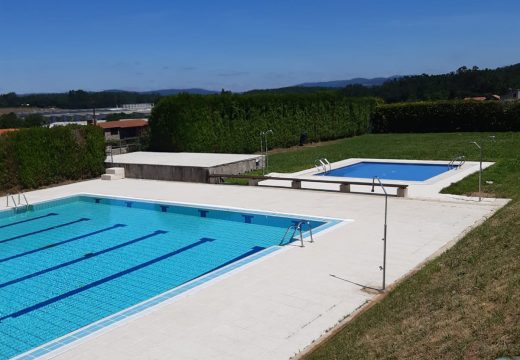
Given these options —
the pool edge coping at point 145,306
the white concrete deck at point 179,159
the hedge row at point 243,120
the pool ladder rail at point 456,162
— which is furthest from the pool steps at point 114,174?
the pool ladder rail at point 456,162

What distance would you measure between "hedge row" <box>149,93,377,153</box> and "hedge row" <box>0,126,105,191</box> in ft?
14.3

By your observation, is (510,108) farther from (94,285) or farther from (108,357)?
(108,357)

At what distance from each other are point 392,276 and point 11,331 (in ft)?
20.7

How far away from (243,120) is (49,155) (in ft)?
36.8

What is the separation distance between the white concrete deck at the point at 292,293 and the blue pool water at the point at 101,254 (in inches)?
35.6

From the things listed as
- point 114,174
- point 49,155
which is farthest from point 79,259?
point 49,155

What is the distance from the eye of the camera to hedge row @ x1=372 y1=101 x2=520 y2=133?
111ft

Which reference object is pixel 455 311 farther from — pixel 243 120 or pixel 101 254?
pixel 243 120

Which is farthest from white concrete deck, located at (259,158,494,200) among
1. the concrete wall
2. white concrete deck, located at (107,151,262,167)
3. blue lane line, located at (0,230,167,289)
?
blue lane line, located at (0,230,167,289)

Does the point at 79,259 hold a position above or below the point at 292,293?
below

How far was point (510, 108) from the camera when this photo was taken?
1310 inches

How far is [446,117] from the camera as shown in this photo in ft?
119

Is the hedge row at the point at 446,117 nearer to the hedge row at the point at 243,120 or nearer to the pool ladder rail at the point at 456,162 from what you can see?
the hedge row at the point at 243,120

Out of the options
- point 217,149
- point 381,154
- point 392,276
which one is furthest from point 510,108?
point 392,276
